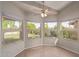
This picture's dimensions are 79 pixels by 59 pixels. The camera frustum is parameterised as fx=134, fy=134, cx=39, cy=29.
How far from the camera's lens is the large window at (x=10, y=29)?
2422 mm

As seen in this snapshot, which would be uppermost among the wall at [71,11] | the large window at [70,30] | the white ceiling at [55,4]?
the white ceiling at [55,4]

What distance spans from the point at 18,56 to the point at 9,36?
1.36 feet

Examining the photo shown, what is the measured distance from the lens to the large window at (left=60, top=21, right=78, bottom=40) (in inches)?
96.3

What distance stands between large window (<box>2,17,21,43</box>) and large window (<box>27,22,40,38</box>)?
0.66ft

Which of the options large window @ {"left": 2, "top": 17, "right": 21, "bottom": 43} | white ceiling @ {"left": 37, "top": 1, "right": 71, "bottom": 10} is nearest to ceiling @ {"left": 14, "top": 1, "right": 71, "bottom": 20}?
white ceiling @ {"left": 37, "top": 1, "right": 71, "bottom": 10}

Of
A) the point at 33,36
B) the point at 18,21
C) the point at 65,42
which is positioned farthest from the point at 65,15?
the point at 18,21

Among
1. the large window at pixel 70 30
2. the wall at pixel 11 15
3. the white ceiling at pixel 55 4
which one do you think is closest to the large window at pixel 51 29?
the large window at pixel 70 30

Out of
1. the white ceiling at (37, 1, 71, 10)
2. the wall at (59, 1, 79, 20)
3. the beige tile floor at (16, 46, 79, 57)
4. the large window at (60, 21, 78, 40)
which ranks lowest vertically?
the beige tile floor at (16, 46, 79, 57)

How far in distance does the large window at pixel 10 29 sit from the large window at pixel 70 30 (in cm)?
83

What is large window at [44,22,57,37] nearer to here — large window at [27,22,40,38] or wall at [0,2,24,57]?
large window at [27,22,40,38]

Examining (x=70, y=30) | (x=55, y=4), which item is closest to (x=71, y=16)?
(x=70, y=30)

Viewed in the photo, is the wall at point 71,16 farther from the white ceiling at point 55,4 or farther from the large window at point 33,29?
the large window at point 33,29

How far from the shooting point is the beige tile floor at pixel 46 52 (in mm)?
2490

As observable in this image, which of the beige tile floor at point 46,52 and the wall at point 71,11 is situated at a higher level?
the wall at point 71,11
